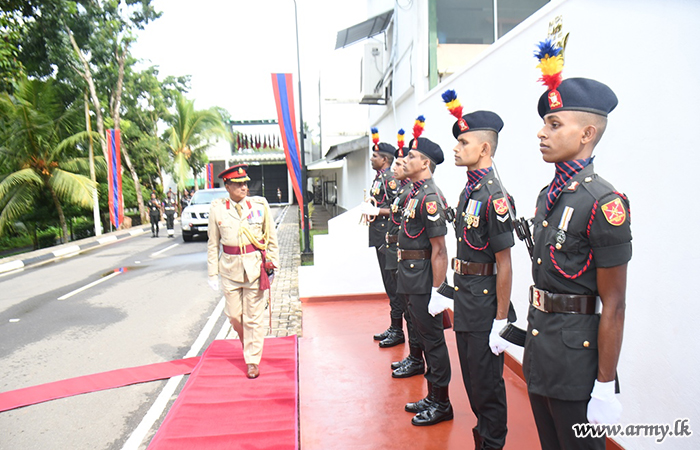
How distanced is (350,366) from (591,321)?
3.10 m

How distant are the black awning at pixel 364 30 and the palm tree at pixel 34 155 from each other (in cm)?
1164

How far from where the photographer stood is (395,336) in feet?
17.1

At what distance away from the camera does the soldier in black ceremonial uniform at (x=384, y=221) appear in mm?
5117

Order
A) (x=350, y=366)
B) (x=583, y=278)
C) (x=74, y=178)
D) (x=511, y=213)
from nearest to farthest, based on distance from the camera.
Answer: (x=583, y=278), (x=511, y=213), (x=350, y=366), (x=74, y=178)

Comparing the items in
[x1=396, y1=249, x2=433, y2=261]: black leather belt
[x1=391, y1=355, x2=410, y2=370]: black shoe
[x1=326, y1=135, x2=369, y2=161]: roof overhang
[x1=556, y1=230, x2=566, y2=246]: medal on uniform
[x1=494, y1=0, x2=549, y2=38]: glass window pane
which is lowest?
[x1=391, y1=355, x2=410, y2=370]: black shoe

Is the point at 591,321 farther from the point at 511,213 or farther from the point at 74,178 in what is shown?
the point at 74,178

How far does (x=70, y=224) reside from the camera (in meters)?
20.8

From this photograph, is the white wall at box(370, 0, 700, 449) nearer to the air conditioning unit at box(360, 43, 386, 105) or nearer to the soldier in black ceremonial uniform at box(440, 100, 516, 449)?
the soldier in black ceremonial uniform at box(440, 100, 516, 449)

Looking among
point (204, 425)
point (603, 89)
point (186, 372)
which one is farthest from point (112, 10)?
point (603, 89)

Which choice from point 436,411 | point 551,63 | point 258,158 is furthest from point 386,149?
point 258,158

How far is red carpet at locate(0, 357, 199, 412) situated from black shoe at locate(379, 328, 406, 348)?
2059 mm

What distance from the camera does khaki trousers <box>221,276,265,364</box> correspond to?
176 inches

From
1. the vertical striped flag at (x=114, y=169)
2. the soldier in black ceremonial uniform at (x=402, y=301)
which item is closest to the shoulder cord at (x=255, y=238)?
the soldier in black ceremonial uniform at (x=402, y=301)

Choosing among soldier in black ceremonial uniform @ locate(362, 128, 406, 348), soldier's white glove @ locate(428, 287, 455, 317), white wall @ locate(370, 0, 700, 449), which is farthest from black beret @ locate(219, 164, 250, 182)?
white wall @ locate(370, 0, 700, 449)
